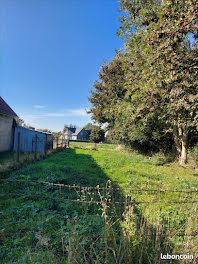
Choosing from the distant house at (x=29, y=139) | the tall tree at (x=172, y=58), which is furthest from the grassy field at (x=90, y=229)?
the distant house at (x=29, y=139)

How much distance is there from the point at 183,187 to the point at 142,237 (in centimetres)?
429

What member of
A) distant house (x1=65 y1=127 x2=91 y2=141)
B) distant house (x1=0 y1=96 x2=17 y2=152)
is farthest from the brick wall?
distant house (x1=65 y1=127 x2=91 y2=141)

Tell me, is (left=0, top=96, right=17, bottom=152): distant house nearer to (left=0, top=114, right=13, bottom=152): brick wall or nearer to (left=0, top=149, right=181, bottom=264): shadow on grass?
(left=0, top=114, right=13, bottom=152): brick wall

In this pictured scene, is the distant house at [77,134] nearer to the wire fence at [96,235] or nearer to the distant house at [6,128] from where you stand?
the distant house at [6,128]

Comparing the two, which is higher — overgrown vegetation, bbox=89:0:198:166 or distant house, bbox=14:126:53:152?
overgrown vegetation, bbox=89:0:198:166

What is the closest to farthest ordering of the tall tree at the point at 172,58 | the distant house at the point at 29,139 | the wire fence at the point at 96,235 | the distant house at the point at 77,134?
the wire fence at the point at 96,235 < the tall tree at the point at 172,58 < the distant house at the point at 29,139 < the distant house at the point at 77,134

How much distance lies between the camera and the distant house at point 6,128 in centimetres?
1091

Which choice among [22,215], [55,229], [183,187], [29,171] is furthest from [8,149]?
[183,187]

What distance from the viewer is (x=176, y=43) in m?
5.88

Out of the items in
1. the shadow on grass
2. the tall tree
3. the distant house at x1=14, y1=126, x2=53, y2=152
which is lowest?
the shadow on grass

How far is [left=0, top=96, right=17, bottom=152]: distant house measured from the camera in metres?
10.9

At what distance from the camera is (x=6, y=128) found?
11.7 metres

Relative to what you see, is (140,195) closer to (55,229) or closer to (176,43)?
(55,229)

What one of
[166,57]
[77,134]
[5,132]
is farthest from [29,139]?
[77,134]
